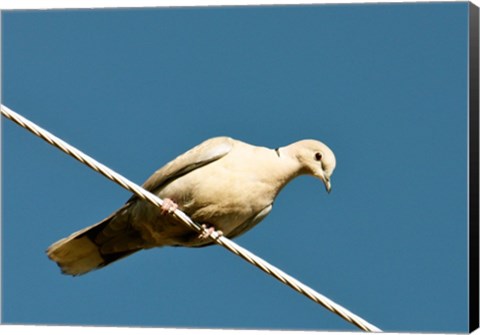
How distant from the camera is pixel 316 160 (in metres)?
8.69

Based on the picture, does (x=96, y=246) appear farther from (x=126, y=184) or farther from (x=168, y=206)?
(x=126, y=184)

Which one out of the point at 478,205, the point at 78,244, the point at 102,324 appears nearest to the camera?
the point at 478,205

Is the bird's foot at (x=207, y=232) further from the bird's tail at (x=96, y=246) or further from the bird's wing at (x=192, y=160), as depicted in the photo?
the bird's tail at (x=96, y=246)

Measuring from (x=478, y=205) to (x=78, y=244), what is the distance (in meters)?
2.74

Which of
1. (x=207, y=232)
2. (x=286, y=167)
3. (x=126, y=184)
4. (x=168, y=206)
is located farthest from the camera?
(x=286, y=167)

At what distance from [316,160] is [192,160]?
84 cm

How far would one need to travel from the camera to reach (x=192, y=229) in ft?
27.8

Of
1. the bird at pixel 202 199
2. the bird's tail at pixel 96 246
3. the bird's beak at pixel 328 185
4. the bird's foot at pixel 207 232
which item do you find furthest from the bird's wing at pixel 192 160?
the bird's beak at pixel 328 185

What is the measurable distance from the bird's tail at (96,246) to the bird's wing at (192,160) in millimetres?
264

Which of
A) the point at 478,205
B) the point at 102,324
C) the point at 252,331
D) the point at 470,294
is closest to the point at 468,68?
the point at 478,205

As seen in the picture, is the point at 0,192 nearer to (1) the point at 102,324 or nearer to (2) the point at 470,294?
(1) the point at 102,324

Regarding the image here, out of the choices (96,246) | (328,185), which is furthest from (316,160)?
(96,246)

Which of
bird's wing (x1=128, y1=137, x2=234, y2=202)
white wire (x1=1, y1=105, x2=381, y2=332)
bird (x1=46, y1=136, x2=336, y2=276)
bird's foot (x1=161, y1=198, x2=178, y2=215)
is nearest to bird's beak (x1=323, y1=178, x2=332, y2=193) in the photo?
bird (x1=46, y1=136, x2=336, y2=276)

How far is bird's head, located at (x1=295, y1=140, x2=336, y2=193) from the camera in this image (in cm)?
866
